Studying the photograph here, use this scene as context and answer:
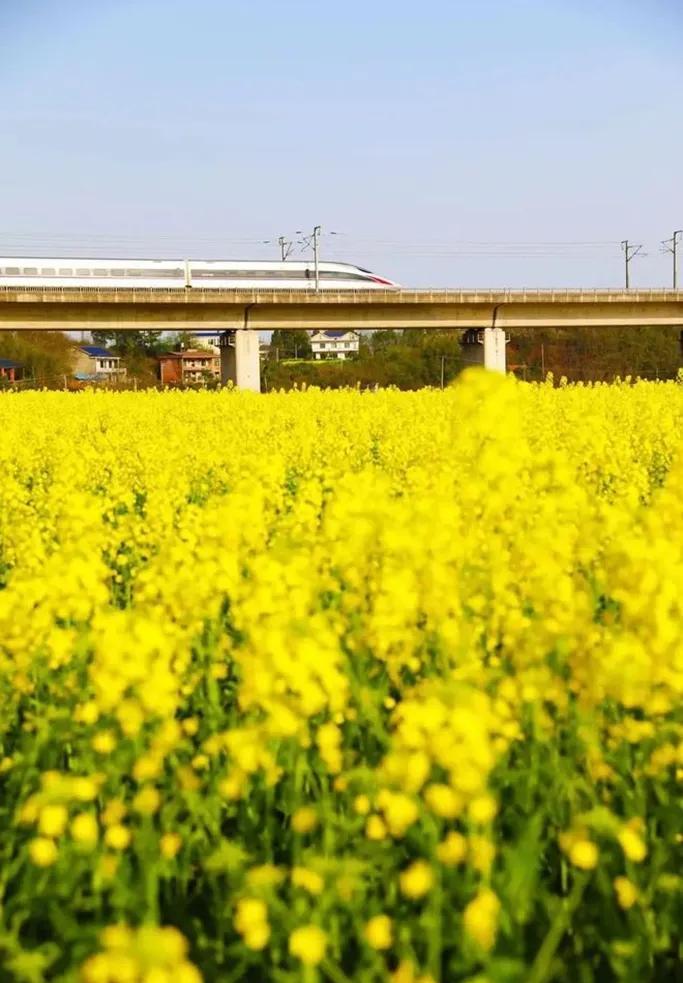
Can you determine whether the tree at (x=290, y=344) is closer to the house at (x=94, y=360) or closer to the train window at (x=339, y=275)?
the house at (x=94, y=360)

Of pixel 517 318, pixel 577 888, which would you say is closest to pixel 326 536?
pixel 577 888

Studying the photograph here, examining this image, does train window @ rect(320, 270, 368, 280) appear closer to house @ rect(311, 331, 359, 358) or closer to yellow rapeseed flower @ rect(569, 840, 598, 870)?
yellow rapeseed flower @ rect(569, 840, 598, 870)

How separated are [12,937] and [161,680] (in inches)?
26.3

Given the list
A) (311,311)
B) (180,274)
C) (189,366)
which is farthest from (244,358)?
(189,366)

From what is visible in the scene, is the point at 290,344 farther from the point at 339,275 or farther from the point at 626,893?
the point at 626,893

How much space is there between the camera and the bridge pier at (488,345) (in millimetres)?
48406

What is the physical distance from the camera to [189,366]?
396 feet

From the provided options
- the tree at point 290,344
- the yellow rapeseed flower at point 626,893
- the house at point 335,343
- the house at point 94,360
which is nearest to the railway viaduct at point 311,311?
the yellow rapeseed flower at point 626,893

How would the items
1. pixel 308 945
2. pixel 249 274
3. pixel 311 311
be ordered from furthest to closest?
pixel 249 274 → pixel 311 311 → pixel 308 945

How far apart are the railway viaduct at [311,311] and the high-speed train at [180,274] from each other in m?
2.60

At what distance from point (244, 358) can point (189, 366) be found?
7760 cm

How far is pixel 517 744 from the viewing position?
9.70 feet

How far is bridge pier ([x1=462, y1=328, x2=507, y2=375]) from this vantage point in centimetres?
4841

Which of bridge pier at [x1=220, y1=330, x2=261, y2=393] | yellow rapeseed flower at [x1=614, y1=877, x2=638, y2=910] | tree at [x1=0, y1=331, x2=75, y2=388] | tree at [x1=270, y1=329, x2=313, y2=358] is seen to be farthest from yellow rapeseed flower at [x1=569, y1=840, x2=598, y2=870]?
tree at [x1=270, y1=329, x2=313, y2=358]
